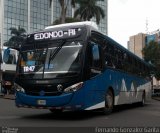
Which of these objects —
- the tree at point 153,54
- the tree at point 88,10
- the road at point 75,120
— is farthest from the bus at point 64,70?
the tree at point 88,10

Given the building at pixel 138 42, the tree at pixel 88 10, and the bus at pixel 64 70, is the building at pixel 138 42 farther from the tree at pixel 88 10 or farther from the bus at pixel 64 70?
the bus at pixel 64 70

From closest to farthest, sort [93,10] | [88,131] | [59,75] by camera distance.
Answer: [88,131]
[59,75]
[93,10]

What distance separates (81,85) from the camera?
1325cm

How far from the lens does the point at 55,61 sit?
13500 millimetres

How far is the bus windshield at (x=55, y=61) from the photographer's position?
13312 millimetres

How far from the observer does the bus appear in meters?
13.1

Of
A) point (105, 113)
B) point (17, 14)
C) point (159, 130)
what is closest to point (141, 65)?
point (105, 113)

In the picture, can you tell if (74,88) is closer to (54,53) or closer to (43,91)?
(43,91)

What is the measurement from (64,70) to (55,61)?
49 centimetres

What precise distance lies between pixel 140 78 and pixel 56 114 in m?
8.56

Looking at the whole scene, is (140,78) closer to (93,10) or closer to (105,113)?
(105,113)

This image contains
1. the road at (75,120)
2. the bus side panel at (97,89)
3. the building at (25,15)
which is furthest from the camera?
the building at (25,15)

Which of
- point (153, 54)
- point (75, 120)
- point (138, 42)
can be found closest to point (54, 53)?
point (75, 120)

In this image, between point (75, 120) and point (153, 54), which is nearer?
point (75, 120)
